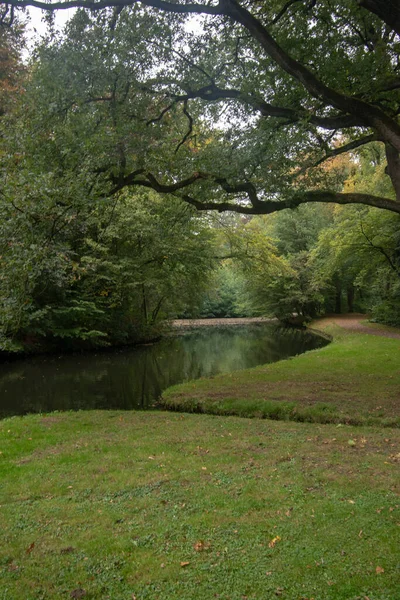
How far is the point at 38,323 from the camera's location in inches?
733

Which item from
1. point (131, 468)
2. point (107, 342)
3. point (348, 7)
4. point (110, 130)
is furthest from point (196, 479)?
point (107, 342)

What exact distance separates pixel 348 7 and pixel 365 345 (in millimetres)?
13253

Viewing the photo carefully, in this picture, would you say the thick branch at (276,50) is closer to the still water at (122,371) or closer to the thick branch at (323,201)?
the thick branch at (323,201)

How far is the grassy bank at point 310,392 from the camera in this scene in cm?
854

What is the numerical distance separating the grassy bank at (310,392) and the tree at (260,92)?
14.2ft

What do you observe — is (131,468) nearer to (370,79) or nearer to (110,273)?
(370,79)

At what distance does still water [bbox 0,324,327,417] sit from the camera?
1219 cm

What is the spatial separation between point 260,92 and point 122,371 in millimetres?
11665

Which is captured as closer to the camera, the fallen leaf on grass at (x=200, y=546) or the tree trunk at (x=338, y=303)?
the fallen leaf on grass at (x=200, y=546)

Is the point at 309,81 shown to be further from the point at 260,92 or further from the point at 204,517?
the point at 204,517

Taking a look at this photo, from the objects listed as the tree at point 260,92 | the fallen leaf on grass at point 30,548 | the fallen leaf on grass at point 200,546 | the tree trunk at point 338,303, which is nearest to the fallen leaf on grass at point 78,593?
the fallen leaf on grass at point 30,548

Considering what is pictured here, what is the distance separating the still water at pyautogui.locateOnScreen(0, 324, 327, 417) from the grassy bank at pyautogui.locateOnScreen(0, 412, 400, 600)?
525 centimetres

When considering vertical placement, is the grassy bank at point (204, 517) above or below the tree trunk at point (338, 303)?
below

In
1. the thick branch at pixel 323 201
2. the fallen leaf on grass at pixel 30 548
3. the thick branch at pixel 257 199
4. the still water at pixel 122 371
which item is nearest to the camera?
the fallen leaf on grass at pixel 30 548
